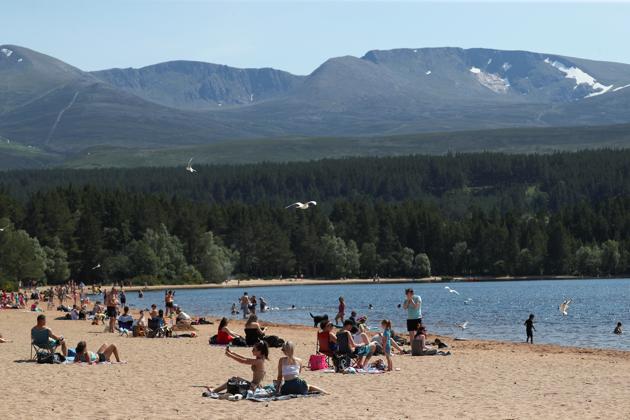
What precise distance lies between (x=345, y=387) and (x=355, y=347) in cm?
337

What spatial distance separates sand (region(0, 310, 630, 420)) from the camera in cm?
1861

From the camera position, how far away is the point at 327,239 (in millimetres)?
135500

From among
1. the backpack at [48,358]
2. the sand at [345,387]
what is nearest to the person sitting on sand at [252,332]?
the sand at [345,387]

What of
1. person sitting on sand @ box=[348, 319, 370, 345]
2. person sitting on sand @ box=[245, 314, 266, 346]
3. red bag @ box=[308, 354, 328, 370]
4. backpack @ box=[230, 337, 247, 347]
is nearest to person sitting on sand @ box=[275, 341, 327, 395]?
red bag @ box=[308, 354, 328, 370]

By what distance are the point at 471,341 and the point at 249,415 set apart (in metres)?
21.8

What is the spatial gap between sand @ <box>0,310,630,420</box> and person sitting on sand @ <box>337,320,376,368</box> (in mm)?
880

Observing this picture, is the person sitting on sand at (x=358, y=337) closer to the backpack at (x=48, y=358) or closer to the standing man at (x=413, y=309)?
the standing man at (x=413, y=309)

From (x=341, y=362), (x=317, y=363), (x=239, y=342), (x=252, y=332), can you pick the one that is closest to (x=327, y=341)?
(x=317, y=363)

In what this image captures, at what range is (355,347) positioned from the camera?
84.4ft

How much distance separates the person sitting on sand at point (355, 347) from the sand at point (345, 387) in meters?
0.88

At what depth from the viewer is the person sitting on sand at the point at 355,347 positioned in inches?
992

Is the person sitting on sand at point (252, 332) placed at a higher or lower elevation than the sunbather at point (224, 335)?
higher

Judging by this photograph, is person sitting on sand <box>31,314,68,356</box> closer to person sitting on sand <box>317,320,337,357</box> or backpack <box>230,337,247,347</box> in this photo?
person sitting on sand <box>317,320,337,357</box>

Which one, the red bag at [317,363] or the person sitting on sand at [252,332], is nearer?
the red bag at [317,363]
